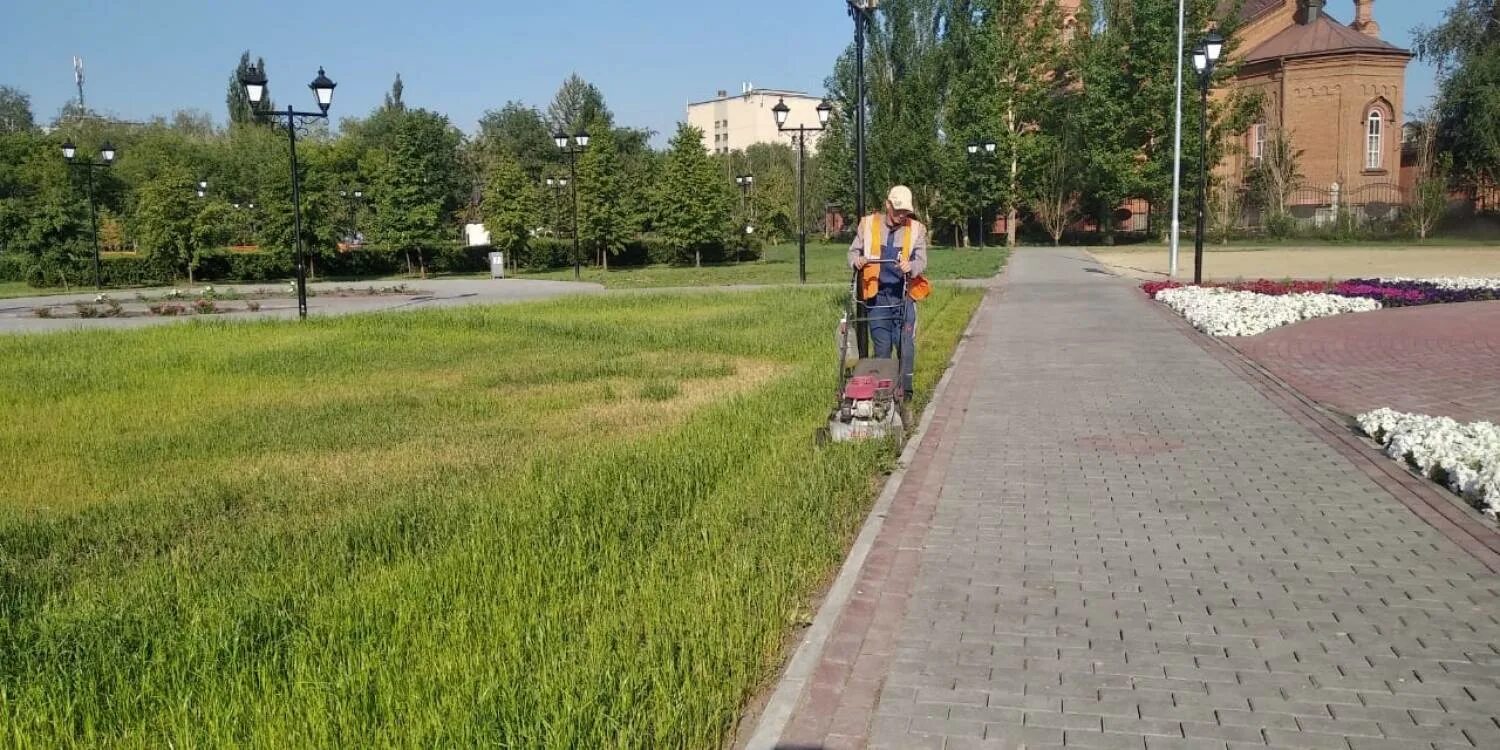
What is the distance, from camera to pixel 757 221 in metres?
66.2

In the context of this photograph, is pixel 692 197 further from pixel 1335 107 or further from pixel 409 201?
pixel 1335 107

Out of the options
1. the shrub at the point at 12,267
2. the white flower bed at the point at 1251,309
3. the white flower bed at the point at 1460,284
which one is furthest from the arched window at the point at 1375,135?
the shrub at the point at 12,267

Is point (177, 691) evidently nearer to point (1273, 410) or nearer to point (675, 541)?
point (675, 541)

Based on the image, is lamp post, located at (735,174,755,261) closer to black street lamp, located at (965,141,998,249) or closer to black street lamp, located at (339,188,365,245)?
black street lamp, located at (965,141,998,249)

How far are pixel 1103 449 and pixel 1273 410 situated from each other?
2389 mm

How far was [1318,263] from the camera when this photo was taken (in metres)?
32.7

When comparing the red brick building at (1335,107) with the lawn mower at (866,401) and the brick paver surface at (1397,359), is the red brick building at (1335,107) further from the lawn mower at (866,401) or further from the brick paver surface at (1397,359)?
the lawn mower at (866,401)

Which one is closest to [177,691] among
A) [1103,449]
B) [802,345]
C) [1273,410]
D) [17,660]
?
[17,660]

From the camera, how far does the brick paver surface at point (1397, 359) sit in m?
9.62

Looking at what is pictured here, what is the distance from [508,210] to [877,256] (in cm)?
4203

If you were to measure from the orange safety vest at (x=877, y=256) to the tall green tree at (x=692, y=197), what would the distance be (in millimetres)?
42487

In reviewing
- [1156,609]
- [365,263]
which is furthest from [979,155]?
[1156,609]

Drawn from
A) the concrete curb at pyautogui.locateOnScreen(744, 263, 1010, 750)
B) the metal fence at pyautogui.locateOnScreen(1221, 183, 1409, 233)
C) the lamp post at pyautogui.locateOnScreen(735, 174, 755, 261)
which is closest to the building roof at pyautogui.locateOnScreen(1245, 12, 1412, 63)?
the metal fence at pyautogui.locateOnScreen(1221, 183, 1409, 233)

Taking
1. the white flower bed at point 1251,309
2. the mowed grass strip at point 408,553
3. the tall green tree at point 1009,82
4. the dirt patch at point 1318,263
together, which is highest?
the tall green tree at point 1009,82
